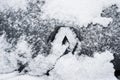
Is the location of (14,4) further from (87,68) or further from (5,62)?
(87,68)

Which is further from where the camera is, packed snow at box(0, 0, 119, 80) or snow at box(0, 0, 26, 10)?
snow at box(0, 0, 26, 10)

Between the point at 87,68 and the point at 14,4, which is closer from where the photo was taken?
the point at 87,68

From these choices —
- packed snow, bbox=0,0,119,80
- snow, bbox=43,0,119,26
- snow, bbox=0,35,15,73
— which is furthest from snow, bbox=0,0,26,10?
snow, bbox=0,35,15,73

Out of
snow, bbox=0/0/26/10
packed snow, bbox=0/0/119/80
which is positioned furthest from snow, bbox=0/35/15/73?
snow, bbox=0/0/26/10

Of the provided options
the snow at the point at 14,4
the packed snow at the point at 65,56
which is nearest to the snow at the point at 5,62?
the packed snow at the point at 65,56

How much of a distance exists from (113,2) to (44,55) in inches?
23.1

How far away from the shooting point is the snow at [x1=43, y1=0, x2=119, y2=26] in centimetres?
134

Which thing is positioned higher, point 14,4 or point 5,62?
point 14,4

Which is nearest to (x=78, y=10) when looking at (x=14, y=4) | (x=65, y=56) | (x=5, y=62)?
(x=65, y=56)

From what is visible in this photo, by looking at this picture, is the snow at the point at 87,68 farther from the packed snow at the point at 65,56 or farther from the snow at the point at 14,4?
the snow at the point at 14,4

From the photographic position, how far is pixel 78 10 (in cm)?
136

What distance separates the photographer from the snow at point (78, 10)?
1.34 meters

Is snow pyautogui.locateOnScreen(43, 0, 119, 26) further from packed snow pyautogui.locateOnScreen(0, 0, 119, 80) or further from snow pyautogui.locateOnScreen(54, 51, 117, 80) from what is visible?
snow pyautogui.locateOnScreen(54, 51, 117, 80)

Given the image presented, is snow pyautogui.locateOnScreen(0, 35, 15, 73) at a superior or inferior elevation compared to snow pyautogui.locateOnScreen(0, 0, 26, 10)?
inferior
